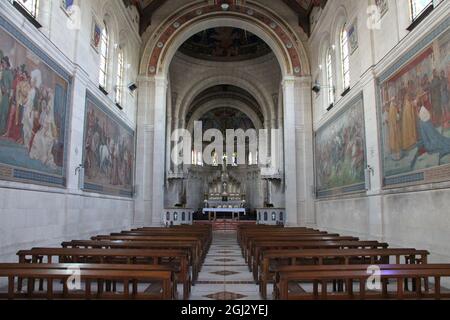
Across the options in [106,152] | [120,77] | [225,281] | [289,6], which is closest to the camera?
[225,281]

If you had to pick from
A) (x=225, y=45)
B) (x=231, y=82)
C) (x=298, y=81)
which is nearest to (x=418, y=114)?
(x=298, y=81)

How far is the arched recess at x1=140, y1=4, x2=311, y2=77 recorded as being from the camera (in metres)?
18.1

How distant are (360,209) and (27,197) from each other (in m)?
9.09

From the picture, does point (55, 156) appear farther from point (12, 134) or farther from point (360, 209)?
point (360, 209)

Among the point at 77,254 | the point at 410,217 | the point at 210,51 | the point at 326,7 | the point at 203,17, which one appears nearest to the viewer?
the point at 77,254

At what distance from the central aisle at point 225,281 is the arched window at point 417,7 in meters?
6.71

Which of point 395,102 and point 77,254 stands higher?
A: point 395,102

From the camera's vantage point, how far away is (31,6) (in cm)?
866

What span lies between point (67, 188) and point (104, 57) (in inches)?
231

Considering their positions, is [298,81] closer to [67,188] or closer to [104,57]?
[104,57]

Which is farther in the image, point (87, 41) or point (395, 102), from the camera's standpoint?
point (87, 41)

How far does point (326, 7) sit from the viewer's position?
15.4 metres
